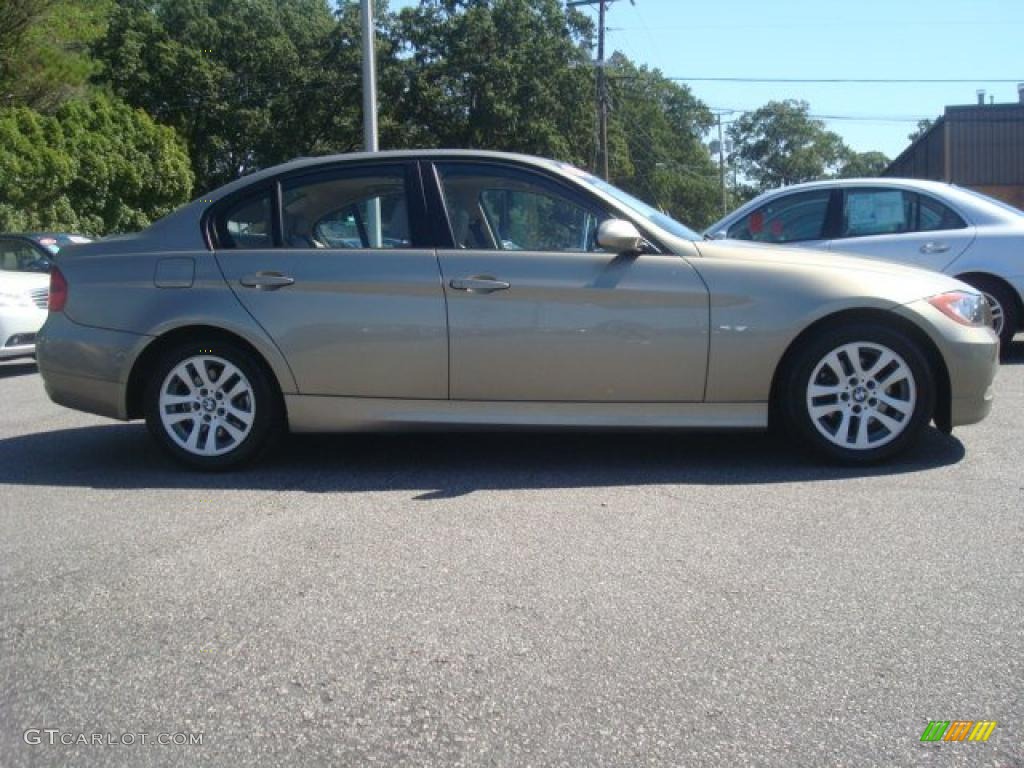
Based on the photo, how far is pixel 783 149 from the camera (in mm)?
105438

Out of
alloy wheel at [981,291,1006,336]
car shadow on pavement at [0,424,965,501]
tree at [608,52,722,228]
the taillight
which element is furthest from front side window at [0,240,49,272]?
tree at [608,52,722,228]

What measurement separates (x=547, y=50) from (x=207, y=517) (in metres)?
37.9

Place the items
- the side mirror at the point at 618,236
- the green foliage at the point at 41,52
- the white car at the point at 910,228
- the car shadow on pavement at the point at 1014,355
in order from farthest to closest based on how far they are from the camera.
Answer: the green foliage at the point at 41,52, the car shadow on pavement at the point at 1014,355, the white car at the point at 910,228, the side mirror at the point at 618,236

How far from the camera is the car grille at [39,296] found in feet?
33.7

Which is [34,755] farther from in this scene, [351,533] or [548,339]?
[548,339]

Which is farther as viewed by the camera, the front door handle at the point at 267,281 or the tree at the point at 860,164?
the tree at the point at 860,164

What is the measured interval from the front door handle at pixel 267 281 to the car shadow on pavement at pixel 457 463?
3.23 feet

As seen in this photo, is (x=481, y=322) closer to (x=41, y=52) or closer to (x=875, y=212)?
(x=875, y=212)

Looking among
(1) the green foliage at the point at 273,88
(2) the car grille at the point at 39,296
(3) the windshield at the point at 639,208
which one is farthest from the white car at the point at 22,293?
(1) the green foliage at the point at 273,88

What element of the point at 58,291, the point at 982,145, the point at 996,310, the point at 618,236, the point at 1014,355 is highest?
the point at 982,145

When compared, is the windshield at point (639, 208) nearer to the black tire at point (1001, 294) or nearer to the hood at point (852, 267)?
the hood at point (852, 267)

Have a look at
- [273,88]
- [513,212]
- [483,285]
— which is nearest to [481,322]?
[483,285]

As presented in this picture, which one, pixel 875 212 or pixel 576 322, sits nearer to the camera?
pixel 576 322

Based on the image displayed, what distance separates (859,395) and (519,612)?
101 inches
